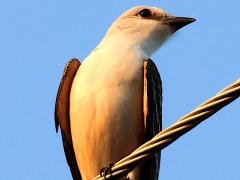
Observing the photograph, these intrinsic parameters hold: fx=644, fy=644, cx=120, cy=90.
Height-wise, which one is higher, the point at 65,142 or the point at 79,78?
the point at 79,78

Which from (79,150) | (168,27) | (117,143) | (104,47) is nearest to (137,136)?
(117,143)

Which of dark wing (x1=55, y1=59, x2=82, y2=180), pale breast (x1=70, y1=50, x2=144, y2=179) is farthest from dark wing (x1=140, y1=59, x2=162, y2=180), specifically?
dark wing (x1=55, y1=59, x2=82, y2=180)

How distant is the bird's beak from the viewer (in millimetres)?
11261

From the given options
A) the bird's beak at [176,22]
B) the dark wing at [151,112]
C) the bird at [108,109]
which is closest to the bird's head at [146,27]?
the bird's beak at [176,22]

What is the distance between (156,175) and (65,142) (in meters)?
1.54

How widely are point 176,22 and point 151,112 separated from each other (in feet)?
8.97

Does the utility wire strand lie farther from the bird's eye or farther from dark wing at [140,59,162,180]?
the bird's eye

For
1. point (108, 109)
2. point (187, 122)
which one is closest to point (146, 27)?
point (108, 109)

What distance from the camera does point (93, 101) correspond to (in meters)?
9.27

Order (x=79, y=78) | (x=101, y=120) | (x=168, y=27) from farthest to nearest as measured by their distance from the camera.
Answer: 1. (x=168, y=27)
2. (x=79, y=78)
3. (x=101, y=120)

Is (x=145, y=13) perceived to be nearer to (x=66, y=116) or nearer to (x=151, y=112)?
(x=66, y=116)

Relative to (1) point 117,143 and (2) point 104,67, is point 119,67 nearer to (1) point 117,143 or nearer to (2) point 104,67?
(2) point 104,67

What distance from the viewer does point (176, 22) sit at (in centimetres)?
1138

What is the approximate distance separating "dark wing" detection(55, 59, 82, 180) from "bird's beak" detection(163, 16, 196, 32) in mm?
2192
